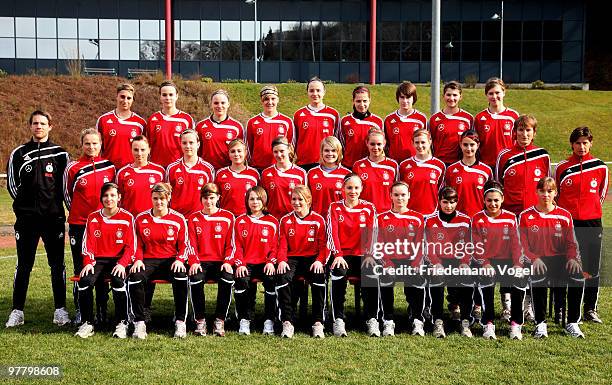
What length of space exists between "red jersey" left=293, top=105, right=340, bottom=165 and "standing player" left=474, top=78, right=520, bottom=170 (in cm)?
156

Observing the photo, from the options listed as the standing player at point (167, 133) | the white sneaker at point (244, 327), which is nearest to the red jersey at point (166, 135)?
the standing player at point (167, 133)

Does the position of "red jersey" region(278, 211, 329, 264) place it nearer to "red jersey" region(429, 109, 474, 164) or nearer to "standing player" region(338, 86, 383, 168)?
"standing player" region(338, 86, 383, 168)

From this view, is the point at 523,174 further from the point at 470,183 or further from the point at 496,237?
the point at 496,237

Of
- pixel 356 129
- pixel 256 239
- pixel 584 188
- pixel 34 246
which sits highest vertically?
pixel 356 129

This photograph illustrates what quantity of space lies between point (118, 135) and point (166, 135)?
19.1 inches

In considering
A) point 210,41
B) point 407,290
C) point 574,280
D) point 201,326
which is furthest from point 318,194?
point 210,41

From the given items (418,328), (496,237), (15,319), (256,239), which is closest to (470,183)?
(496,237)

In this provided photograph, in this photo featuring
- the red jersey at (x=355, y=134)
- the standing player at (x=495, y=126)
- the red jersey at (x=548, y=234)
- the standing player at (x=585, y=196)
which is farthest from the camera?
the red jersey at (x=355, y=134)

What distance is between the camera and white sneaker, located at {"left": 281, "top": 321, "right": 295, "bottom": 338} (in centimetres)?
596

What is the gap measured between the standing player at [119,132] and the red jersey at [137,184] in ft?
1.24

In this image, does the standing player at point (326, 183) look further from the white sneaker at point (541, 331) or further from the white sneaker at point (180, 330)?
the white sneaker at point (541, 331)

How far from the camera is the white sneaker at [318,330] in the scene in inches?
235

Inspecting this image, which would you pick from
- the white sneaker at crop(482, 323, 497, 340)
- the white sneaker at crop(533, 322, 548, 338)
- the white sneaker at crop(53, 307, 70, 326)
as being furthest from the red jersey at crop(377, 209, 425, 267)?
the white sneaker at crop(53, 307, 70, 326)

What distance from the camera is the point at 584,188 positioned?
20.9 ft
